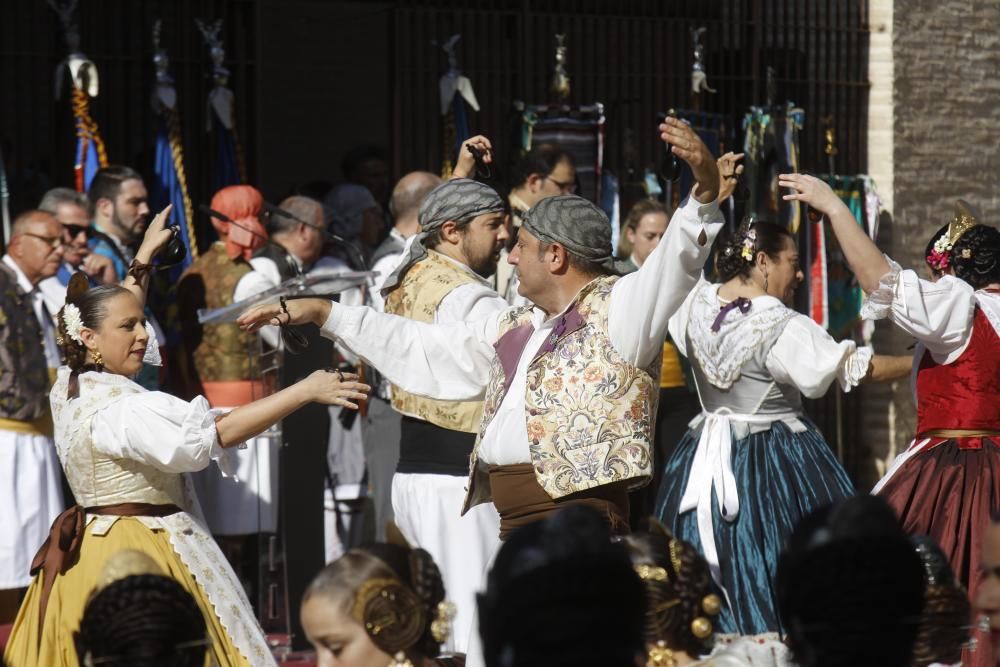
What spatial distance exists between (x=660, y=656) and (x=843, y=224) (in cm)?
204

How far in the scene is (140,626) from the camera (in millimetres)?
2961

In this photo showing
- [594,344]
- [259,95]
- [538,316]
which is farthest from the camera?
[259,95]

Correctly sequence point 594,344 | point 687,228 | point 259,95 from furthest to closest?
point 259,95
point 594,344
point 687,228

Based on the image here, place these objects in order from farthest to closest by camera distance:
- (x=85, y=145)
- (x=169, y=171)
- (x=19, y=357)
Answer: (x=169, y=171), (x=85, y=145), (x=19, y=357)

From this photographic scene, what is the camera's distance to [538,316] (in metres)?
4.56

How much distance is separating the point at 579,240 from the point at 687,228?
484 mm

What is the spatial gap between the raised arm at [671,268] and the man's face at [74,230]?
3.04 metres

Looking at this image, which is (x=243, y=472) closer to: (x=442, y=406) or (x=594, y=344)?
(x=442, y=406)

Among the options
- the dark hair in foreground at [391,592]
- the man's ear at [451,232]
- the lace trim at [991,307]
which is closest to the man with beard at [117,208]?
the man's ear at [451,232]

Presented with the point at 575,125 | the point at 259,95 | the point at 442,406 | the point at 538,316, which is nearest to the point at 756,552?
the point at 442,406

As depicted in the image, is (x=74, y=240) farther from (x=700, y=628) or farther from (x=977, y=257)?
(x=700, y=628)

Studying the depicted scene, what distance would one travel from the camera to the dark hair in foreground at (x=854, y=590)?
2732 mm

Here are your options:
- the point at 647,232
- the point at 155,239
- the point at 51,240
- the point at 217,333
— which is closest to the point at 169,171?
the point at 217,333

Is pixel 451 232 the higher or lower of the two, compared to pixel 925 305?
higher
